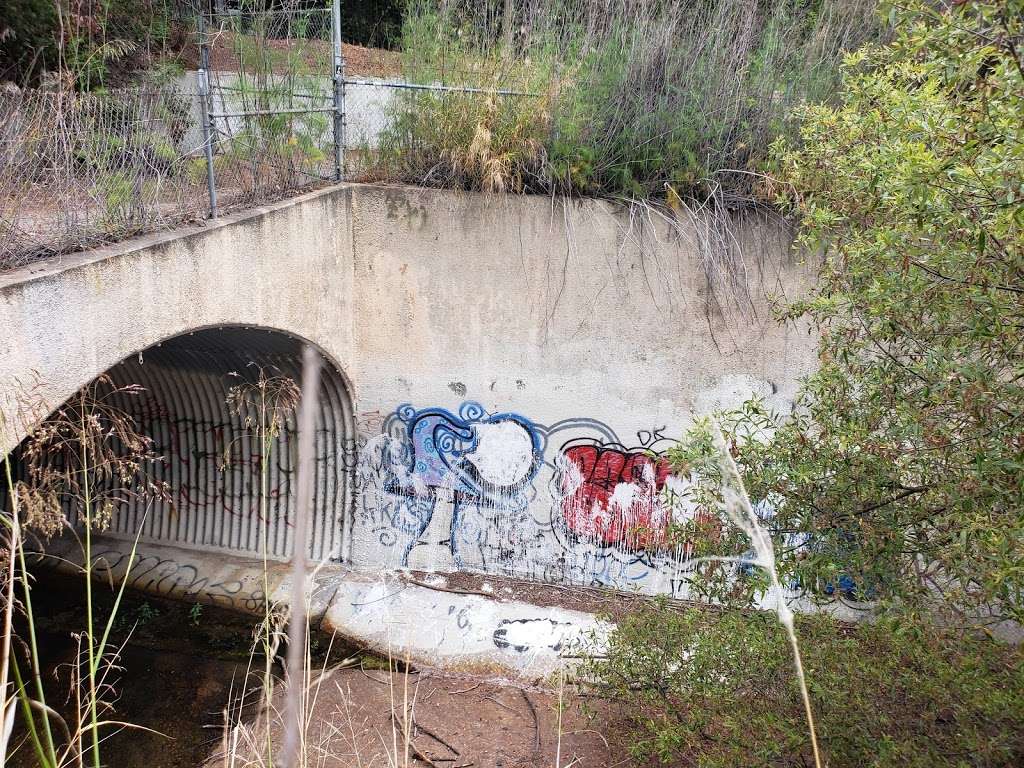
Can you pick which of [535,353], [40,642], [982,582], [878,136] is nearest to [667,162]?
[535,353]

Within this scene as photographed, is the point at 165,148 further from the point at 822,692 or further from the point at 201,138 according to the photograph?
the point at 822,692

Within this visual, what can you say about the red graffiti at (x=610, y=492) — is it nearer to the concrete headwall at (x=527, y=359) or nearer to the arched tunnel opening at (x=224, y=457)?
the concrete headwall at (x=527, y=359)

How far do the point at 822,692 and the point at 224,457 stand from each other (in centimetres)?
634

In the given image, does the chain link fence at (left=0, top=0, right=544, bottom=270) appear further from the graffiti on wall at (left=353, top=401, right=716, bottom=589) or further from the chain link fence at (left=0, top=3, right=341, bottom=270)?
the graffiti on wall at (left=353, top=401, right=716, bottom=589)

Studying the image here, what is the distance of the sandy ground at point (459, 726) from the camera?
638 cm

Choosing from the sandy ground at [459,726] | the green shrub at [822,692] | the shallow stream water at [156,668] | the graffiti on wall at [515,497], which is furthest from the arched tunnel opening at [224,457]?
the green shrub at [822,692]

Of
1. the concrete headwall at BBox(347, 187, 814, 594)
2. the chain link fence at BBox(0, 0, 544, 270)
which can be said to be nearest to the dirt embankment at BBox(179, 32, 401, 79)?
the chain link fence at BBox(0, 0, 544, 270)

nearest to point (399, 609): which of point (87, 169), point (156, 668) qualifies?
point (156, 668)

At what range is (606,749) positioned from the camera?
6.23 metres

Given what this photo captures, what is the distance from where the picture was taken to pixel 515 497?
332 inches

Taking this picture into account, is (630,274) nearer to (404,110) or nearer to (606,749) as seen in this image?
(404,110)

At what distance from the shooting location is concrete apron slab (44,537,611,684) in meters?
7.69

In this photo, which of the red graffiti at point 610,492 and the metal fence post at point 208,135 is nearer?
the metal fence post at point 208,135

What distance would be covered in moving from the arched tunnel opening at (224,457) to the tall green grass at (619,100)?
268 centimetres
